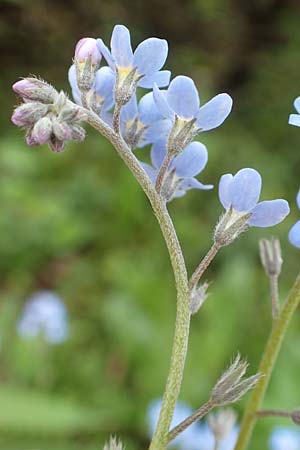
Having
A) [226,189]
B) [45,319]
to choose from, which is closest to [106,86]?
[226,189]

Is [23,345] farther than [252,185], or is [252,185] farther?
[23,345]

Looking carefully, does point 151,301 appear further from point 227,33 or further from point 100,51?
point 227,33

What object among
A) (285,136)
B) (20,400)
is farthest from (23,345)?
(285,136)

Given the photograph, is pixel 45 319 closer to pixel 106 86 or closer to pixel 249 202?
pixel 106 86

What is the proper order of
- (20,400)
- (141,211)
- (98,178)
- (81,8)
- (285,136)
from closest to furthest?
(20,400), (141,211), (98,178), (285,136), (81,8)

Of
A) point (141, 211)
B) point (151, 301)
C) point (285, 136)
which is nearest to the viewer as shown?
point (151, 301)

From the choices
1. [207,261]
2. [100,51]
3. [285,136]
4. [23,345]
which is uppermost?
[285,136]

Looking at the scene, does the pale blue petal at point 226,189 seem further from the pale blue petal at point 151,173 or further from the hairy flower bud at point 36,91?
the hairy flower bud at point 36,91

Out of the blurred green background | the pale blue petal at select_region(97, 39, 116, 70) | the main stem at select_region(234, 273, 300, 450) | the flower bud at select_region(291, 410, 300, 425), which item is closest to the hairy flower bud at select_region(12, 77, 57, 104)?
the pale blue petal at select_region(97, 39, 116, 70)
